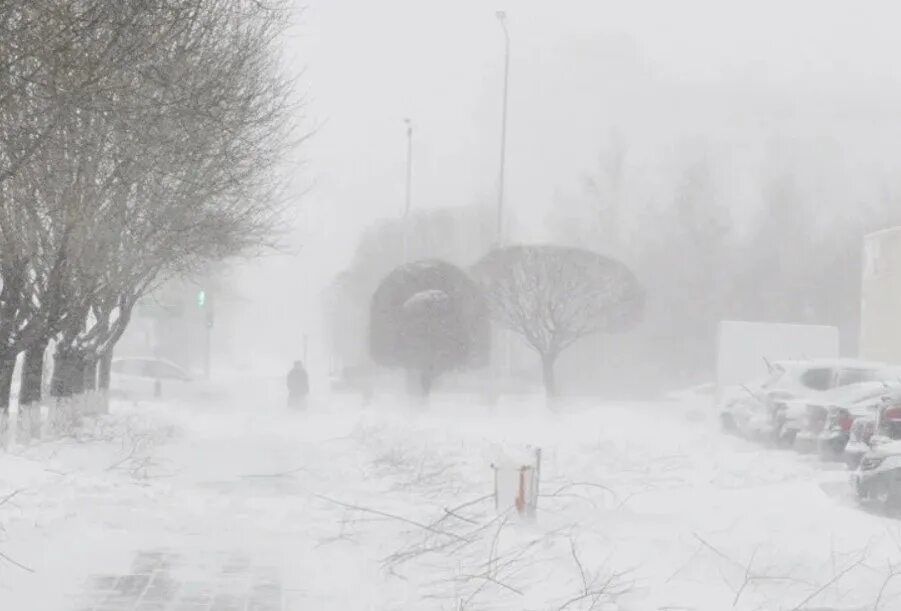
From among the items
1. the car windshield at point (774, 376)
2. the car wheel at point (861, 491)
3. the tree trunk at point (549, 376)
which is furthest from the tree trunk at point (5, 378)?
the tree trunk at point (549, 376)

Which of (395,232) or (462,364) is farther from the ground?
(395,232)

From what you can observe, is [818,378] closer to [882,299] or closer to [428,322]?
[428,322]

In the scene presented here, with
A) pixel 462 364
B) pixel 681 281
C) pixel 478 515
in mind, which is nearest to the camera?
pixel 478 515

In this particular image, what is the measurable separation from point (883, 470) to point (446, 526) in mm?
5105

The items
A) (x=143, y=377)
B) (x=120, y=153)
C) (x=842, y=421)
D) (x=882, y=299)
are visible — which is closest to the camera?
(x=120, y=153)

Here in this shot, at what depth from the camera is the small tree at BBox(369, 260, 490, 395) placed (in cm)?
4256

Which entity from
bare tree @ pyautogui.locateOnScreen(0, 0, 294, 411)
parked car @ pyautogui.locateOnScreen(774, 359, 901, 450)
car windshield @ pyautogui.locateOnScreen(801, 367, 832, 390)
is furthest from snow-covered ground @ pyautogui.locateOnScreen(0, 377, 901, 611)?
bare tree @ pyautogui.locateOnScreen(0, 0, 294, 411)

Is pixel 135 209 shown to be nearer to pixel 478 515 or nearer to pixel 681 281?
pixel 478 515

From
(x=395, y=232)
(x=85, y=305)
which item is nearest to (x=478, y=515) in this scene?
(x=85, y=305)

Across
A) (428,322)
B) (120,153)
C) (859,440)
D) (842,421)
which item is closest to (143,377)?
(428,322)

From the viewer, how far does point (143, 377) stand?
43.3m

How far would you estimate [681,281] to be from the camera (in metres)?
71.1

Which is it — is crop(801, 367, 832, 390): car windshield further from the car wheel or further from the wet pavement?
the wet pavement

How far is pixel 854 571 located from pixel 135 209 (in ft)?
45.7
